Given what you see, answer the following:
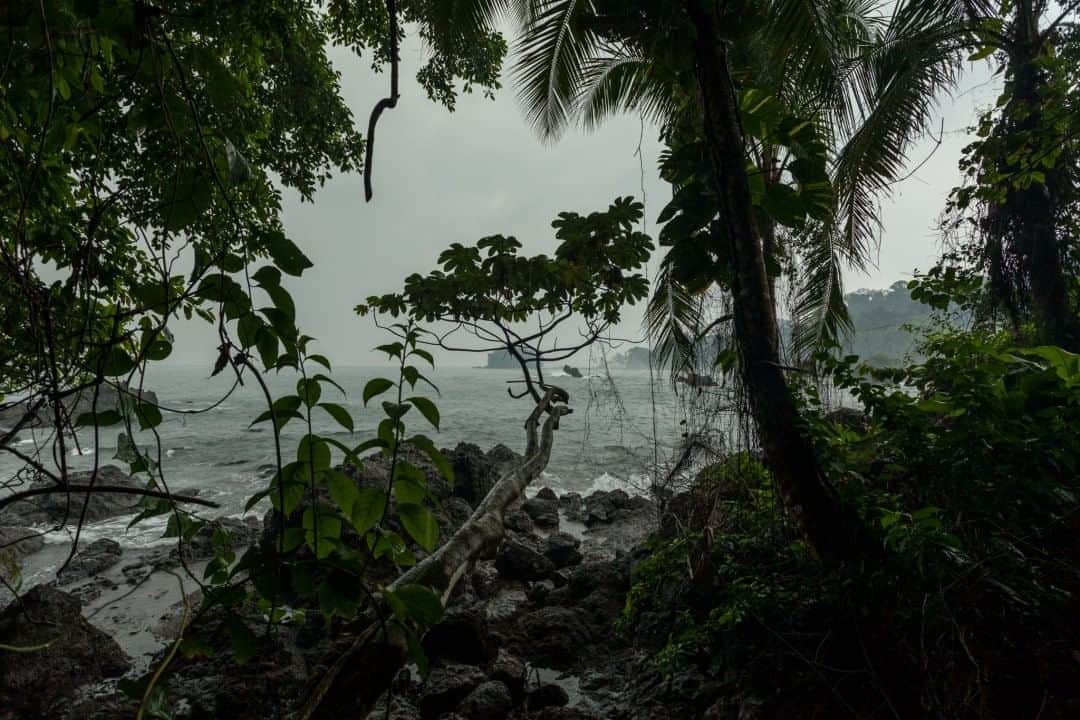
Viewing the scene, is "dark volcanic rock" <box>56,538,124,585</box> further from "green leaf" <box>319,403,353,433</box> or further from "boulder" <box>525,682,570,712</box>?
"green leaf" <box>319,403,353,433</box>

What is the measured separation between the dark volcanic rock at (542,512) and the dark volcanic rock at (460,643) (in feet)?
18.0

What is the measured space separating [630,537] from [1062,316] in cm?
595

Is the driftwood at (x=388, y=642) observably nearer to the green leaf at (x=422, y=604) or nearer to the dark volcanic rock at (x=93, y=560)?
the green leaf at (x=422, y=604)

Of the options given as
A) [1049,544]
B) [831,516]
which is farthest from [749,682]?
[1049,544]

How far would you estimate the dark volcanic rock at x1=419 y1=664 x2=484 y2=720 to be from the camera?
121 inches

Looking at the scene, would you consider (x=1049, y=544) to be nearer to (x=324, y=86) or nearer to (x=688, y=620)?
(x=688, y=620)

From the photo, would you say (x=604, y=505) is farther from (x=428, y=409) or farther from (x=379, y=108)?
(x=379, y=108)

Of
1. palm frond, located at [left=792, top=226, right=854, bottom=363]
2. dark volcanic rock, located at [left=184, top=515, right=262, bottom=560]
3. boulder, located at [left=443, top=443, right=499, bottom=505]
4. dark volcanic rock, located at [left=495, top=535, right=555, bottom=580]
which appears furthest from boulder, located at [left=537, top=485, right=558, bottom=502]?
palm frond, located at [left=792, top=226, right=854, bottom=363]

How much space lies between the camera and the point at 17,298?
7.04ft

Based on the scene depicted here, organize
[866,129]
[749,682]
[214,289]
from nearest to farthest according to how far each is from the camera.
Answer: [214,289] < [749,682] < [866,129]

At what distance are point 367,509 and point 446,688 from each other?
2865mm

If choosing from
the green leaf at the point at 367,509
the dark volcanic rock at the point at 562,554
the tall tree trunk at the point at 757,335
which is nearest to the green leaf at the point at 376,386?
the green leaf at the point at 367,509

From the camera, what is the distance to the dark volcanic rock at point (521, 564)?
5762mm

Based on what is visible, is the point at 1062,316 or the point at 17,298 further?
the point at 1062,316
